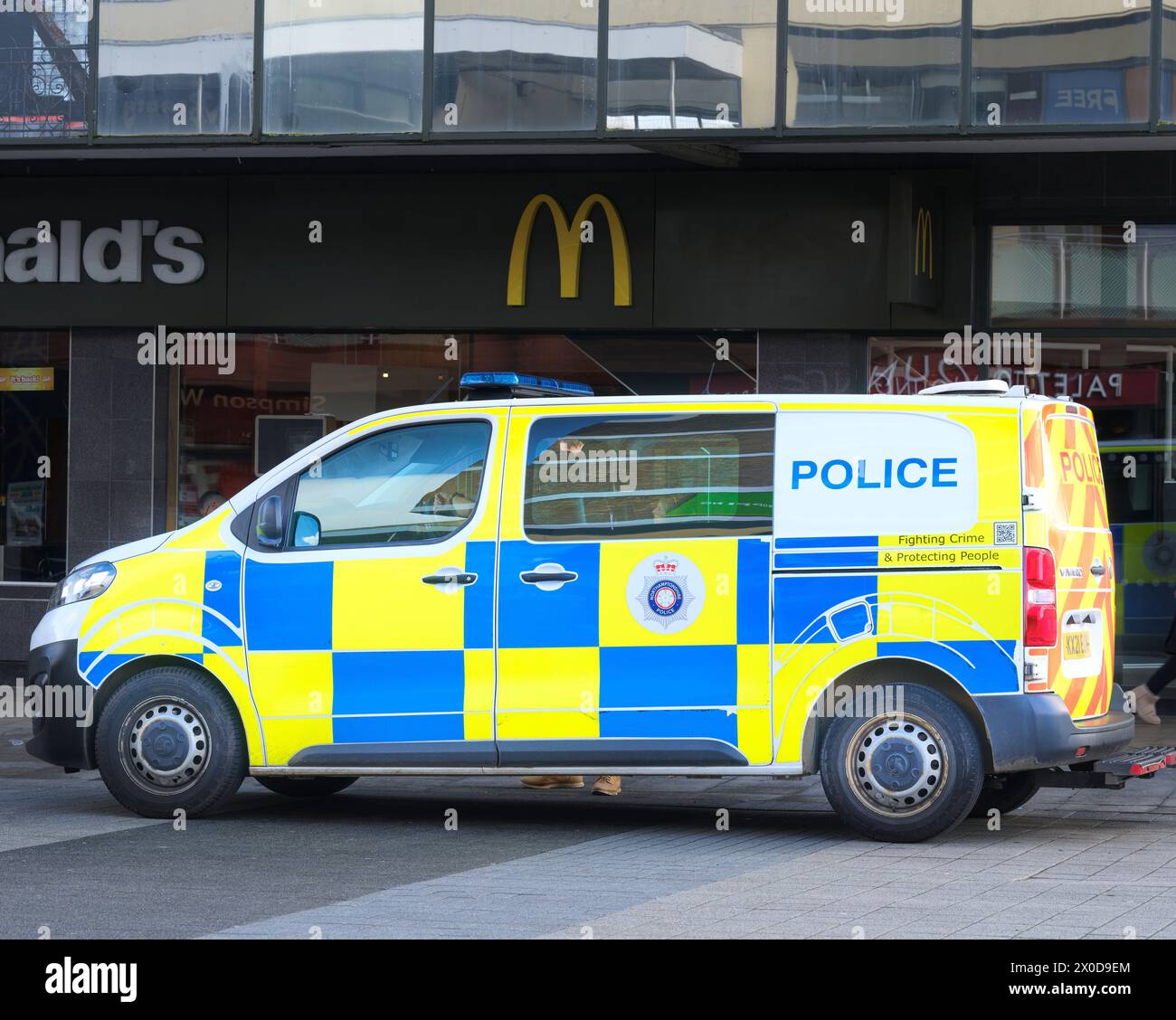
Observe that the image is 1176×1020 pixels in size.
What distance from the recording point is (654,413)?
8.34 meters

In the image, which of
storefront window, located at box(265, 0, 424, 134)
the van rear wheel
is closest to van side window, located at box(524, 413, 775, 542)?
the van rear wheel

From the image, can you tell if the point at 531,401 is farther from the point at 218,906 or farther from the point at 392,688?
the point at 218,906

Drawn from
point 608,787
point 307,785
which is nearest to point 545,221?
point 608,787

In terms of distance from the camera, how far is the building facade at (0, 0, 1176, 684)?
12.8 metres

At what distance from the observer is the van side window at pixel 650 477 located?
817cm

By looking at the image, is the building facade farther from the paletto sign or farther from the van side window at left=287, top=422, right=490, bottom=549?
the van side window at left=287, top=422, right=490, bottom=549

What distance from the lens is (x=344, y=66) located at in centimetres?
1351

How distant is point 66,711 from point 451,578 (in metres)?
2.04

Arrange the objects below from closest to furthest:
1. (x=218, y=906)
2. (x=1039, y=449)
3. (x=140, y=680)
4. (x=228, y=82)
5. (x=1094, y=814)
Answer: (x=218, y=906), (x=1039, y=449), (x=140, y=680), (x=1094, y=814), (x=228, y=82)

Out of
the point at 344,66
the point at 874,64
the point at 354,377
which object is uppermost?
the point at 344,66

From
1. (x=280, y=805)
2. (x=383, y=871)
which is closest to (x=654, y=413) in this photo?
(x=383, y=871)

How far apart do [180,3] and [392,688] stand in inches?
290

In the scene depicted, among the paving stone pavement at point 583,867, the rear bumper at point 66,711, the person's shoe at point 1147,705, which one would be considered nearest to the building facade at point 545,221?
the person's shoe at point 1147,705

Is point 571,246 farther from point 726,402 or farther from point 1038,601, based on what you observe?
point 1038,601
